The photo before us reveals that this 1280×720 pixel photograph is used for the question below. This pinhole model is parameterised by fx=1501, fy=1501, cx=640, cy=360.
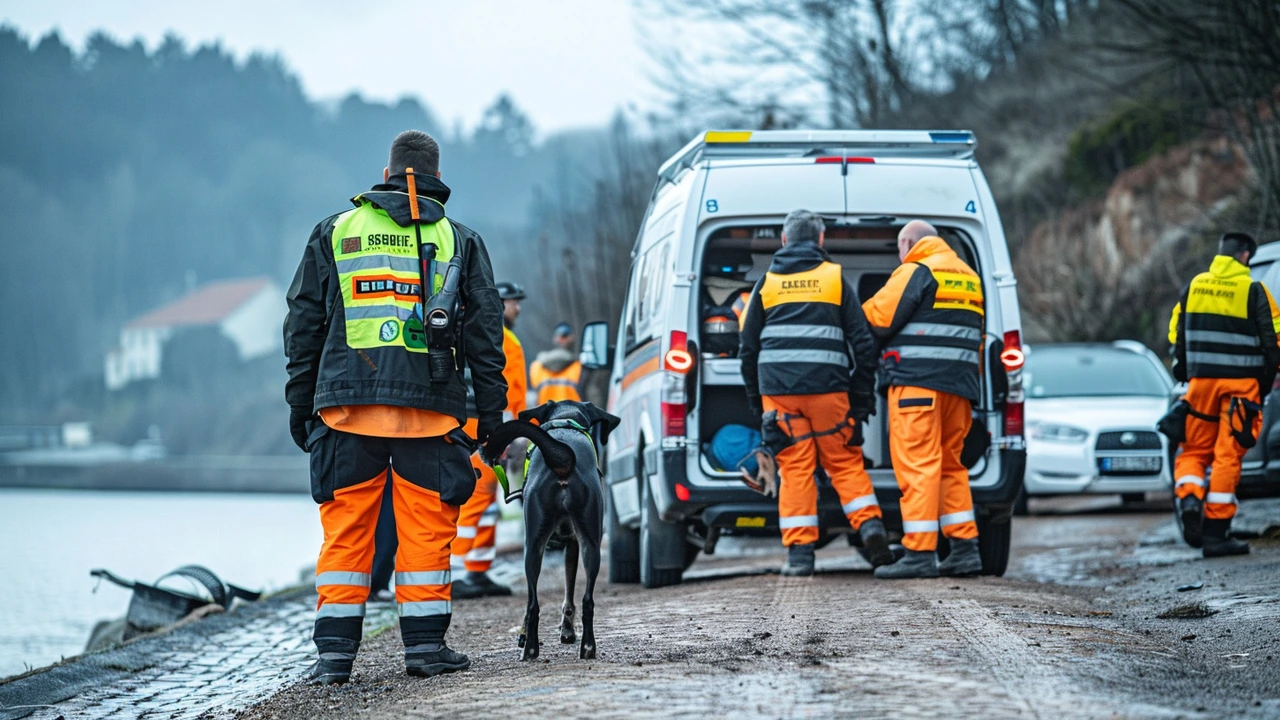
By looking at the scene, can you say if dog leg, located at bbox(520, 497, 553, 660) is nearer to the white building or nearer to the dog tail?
the dog tail

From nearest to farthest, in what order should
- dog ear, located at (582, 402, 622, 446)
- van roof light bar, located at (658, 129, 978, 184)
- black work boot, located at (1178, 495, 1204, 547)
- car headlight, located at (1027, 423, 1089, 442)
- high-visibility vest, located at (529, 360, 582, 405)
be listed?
dog ear, located at (582, 402, 622, 446), van roof light bar, located at (658, 129, 978, 184), black work boot, located at (1178, 495, 1204, 547), high-visibility vest, located at (529, 360, 582, 405), car headlight, located at (1027, 423, 1089, 442)

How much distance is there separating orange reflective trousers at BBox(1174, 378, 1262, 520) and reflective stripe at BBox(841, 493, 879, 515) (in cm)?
282

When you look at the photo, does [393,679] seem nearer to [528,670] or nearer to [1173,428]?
[528,670]

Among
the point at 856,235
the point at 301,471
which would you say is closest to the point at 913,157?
the point at 856,235

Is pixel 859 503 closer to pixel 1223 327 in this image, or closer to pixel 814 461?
pixel 814 461

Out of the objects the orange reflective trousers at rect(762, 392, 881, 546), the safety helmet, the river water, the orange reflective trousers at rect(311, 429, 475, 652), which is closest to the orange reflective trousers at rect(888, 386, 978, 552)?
the orange reflective trousers at rect(762, 392, 881, 546)

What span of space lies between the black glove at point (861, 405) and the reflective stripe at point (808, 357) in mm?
204

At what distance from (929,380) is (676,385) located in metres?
1.37

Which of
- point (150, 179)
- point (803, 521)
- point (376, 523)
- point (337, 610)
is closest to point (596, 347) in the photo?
point (803, 521)

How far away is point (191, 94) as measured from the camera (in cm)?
12800

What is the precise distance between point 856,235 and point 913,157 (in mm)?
684

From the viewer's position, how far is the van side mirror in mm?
10086

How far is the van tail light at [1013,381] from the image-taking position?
8.26m

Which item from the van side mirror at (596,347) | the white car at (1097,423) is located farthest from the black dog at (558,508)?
the white car at (1097,423)
